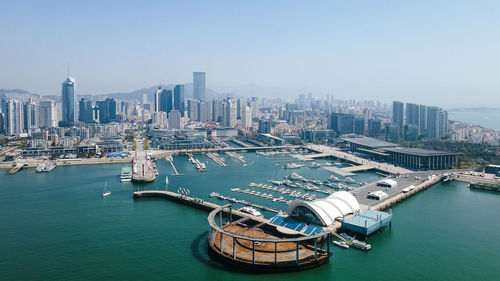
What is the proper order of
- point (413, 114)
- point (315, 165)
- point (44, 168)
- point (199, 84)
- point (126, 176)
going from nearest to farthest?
1. point (126, 176)
2. point (44, 168)
3. point (315, 165)
4. point (413, 114)
5. point (199, 84)

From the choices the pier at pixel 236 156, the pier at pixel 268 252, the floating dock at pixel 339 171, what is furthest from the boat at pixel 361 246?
the pier at pixel 236 156

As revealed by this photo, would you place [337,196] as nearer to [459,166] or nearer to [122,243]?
[122,243]

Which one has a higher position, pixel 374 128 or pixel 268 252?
pixel 374 128

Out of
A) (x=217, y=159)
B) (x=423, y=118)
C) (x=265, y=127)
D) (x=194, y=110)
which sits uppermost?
(x=194, y=110)

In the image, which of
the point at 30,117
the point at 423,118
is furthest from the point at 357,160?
the point at 30,117

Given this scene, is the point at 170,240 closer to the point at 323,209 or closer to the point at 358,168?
the point at 323,209

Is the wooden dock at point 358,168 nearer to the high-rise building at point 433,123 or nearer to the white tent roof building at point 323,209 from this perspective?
the white tent roof building at point 323,209

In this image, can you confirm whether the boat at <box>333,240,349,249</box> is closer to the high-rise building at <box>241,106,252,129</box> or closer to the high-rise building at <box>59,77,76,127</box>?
the high-rise building at <box>241,106,252,129</box>

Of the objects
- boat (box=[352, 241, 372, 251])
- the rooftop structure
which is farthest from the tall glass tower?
boat (box=[352, 241, 372, 251])

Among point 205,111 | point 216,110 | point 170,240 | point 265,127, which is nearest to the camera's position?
point 170,240
